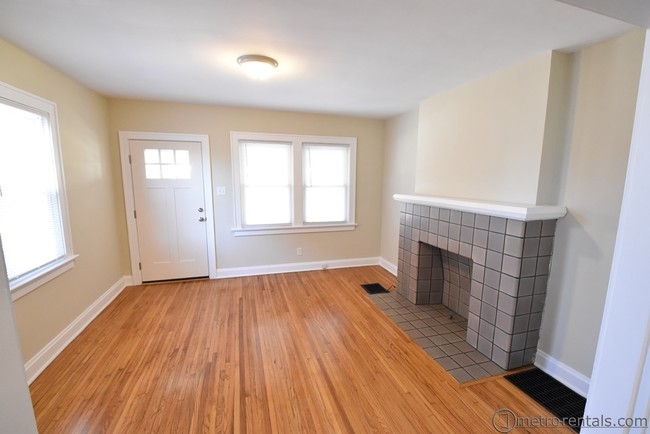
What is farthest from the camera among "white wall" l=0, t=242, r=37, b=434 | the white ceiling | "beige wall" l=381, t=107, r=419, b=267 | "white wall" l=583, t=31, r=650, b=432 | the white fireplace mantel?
"beige wall" l=381, t=107, r=419, b=267

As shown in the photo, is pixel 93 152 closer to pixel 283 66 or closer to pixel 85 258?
pixel 85 258

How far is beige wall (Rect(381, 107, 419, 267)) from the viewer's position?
12.3 feet

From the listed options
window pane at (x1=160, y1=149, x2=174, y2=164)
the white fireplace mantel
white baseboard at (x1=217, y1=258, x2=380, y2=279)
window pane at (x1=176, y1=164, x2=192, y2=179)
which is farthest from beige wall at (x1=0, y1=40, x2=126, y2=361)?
the white fireplace mantel

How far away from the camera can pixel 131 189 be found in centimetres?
A: 354

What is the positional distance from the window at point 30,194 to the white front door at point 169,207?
3.71 ft

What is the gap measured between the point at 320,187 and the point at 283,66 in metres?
2.13

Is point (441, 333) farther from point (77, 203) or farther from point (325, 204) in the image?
point (77, 203)

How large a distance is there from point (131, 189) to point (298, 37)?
3021mm

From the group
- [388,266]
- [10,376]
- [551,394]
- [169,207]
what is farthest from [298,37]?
[388,266]

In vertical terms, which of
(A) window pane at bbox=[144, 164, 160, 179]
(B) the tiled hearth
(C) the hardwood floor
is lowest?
(C) the hardwood floor

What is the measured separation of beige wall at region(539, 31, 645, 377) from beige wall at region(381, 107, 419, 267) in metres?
1.85

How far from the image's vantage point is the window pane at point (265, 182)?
3.92 metres

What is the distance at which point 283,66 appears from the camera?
7.58ft

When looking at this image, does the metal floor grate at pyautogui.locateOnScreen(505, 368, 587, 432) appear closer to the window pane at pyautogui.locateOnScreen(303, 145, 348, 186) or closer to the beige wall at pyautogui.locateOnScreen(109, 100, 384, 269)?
the beige wall at pyautogui.locateOnScreen(109, 100, 384, 269)
